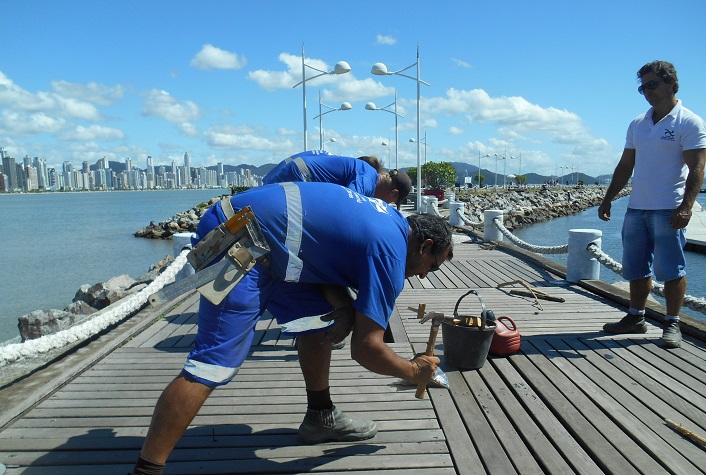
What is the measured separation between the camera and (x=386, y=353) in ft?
6.80

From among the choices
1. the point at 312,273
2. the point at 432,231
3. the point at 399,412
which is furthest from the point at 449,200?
the point at 312,273

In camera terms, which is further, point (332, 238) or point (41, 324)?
point (41, 324)

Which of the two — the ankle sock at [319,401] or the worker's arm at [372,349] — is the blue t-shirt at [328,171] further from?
the worker's arm at [372,349]

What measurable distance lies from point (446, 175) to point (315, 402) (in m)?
74.5

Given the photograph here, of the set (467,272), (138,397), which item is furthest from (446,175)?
(138,397)

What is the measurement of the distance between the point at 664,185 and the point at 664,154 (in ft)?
0.74

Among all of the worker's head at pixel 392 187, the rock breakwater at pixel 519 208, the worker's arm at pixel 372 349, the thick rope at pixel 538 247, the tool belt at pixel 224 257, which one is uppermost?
the worker's head at pixel 392 187

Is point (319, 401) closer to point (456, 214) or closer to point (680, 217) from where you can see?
point (680, 217)

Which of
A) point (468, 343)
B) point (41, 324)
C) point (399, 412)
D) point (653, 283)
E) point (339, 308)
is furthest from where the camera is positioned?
point (41, 324)

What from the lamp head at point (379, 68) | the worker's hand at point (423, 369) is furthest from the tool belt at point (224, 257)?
the lamp head at point (379, 68)

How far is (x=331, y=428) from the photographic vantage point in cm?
262

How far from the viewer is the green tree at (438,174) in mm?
73375

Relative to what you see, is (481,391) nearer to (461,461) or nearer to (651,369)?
(461,461)

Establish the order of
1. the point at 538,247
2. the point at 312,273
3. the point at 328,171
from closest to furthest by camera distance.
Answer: the point at 312,273
the point at 328,171
the point at 538,247
